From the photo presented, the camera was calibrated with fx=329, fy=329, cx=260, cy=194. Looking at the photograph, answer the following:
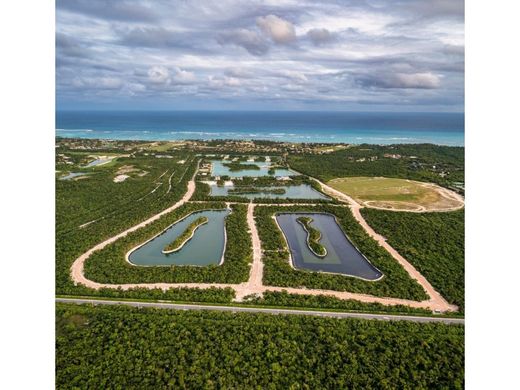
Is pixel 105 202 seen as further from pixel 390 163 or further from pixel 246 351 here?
pixel 390 163

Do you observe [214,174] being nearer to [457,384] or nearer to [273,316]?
[273,316]

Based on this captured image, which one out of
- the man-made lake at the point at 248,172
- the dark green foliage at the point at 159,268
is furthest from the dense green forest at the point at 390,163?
the dark green foliage at the point at 159,268

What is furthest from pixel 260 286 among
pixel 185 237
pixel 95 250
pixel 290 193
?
pixel 290 193

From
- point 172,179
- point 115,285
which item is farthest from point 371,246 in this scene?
point 172,179

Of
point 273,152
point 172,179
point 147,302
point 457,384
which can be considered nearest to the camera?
point 457,384

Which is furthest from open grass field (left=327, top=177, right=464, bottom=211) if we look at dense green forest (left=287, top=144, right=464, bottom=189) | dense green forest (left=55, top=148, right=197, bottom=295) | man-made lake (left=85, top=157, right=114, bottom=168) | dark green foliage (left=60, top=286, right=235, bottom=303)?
man-made lake (left=85, top=157, right=114, bottom=168)

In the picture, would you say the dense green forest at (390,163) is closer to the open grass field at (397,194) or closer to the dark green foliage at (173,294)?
the open grass field at (397,194)
